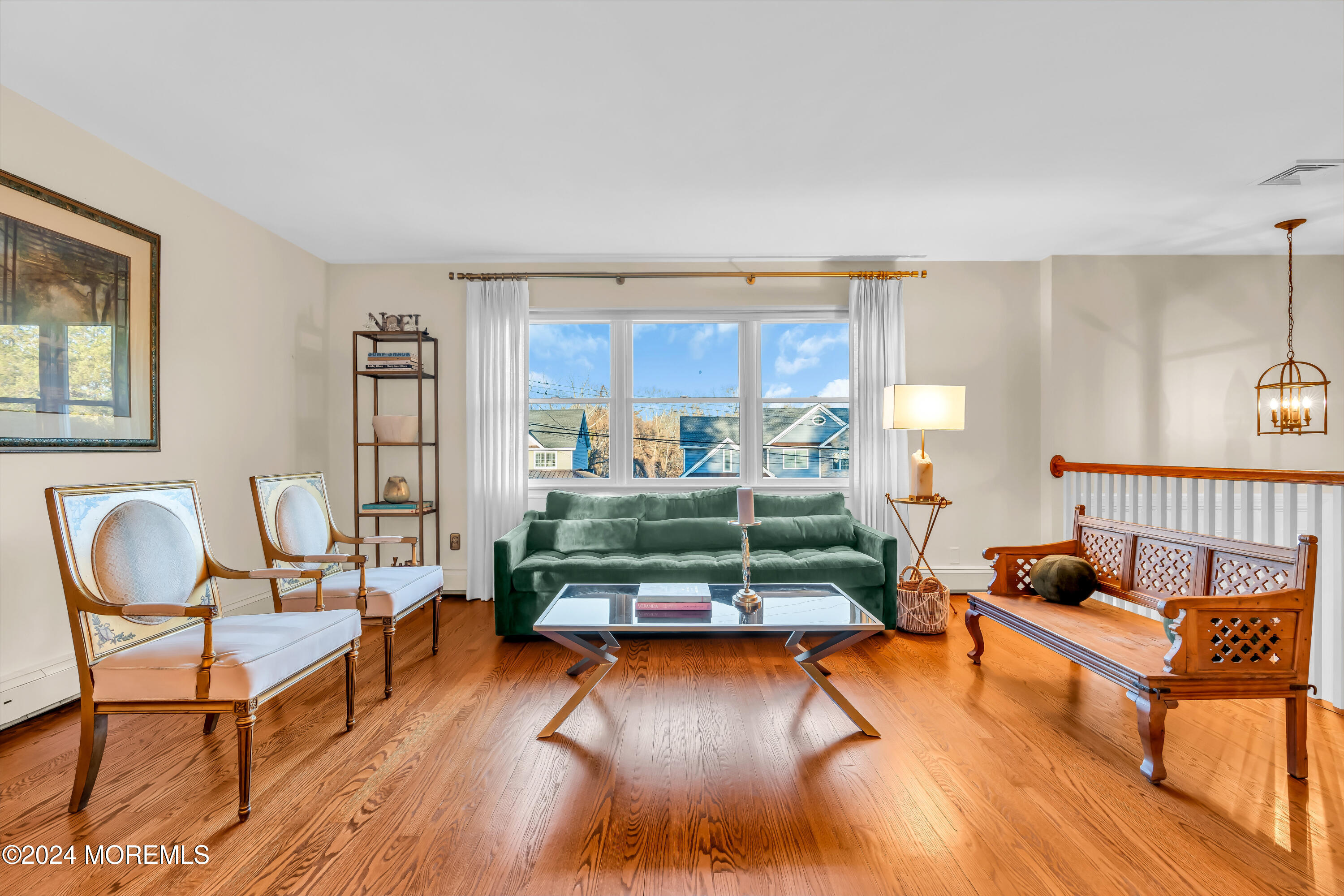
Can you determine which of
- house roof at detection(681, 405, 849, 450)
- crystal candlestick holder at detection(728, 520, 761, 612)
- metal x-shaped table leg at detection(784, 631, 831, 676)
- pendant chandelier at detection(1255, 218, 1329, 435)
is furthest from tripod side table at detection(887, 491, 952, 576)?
pendant chandelier at detection(1255, 218, 1329, 435)

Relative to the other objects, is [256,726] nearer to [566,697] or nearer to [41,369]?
[566,697]

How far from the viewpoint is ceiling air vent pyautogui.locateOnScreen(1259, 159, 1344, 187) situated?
3152 millimetres

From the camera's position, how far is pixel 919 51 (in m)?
2.29

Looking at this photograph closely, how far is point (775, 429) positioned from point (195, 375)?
12.3 ft

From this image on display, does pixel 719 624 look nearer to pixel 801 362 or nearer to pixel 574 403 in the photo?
pixel 574 403

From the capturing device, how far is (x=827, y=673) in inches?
103

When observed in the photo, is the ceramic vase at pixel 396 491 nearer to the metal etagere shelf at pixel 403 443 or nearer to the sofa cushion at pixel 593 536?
the metal etagere shelf at pixel 403 443

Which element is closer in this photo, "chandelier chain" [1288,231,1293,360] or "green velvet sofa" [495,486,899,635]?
"green velvet sofa" [495,486,899,635]

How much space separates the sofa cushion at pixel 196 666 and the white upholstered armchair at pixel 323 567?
52 centimetres

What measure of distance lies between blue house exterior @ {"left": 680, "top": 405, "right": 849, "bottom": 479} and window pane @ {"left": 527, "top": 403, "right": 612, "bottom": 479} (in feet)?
2.10

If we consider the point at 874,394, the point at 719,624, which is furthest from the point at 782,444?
the point at 719,624

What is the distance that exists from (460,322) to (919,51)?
3.61 meters

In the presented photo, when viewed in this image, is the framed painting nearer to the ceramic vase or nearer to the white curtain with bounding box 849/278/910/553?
the ceramic vase

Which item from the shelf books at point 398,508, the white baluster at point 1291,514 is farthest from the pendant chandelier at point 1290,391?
the shelf books at point 398,508
